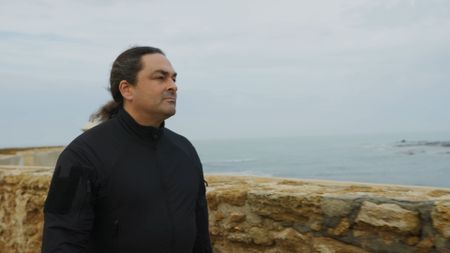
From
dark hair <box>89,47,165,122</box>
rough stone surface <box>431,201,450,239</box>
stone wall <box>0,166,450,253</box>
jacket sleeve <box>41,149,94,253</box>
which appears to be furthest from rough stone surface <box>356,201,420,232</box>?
jacket sleeve <box>41,149,94,253</box>

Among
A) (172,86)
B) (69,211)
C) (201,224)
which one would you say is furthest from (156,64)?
(201,224)

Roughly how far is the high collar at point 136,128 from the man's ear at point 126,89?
0.07 m

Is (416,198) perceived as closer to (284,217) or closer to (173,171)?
(284,217)

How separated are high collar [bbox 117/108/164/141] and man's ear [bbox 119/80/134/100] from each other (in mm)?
71

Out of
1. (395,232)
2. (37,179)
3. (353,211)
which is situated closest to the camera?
(395,232)

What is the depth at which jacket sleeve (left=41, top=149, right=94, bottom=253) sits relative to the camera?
5.63 feet

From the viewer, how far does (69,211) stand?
5.73 ft

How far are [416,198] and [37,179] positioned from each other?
10.5ft

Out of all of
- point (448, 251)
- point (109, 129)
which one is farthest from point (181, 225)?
point (448, 251)

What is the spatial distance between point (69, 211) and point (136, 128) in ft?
1.46

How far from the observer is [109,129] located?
200cm

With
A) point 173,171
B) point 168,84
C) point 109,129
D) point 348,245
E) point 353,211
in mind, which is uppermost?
point 168,84

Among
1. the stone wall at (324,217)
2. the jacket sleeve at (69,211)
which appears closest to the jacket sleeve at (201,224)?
the jacket sleeve at (69,211)

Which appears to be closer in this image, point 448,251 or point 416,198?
point 448,251
